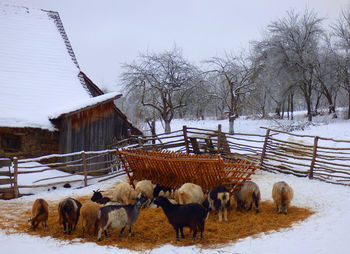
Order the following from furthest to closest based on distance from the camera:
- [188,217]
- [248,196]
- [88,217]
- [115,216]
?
1. [248,196]
2. [88,217]
3. [115,216]
4. [188,217]

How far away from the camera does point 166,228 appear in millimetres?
5922

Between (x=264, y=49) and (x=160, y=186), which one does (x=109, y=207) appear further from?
(x=264, y=49)

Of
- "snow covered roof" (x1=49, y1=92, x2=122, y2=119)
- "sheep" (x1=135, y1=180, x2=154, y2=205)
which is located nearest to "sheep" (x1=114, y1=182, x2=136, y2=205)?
"sheep" (x1=135, y1=180, x2=154, y2=205)

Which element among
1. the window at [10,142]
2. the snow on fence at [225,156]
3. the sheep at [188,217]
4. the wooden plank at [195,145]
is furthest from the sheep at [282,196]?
the window at [10,142]

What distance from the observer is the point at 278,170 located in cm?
1122

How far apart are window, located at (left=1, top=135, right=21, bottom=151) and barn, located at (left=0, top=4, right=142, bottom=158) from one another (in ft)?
0.10

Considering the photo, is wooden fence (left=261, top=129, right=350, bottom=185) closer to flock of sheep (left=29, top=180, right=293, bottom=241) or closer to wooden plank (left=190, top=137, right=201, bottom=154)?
wooden plank (left=190, top=137, right=201, bottom=154)

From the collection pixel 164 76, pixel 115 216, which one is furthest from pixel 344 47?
pixel 115 216

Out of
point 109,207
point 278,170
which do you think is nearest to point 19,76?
point 109,207

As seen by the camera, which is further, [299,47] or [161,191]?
[299,47]

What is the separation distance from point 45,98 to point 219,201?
9.05 m

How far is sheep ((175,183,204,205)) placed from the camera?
21.5ft

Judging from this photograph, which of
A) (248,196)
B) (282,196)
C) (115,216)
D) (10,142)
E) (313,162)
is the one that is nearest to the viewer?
(115,216)

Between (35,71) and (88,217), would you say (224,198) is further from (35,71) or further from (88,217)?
(35,71)
